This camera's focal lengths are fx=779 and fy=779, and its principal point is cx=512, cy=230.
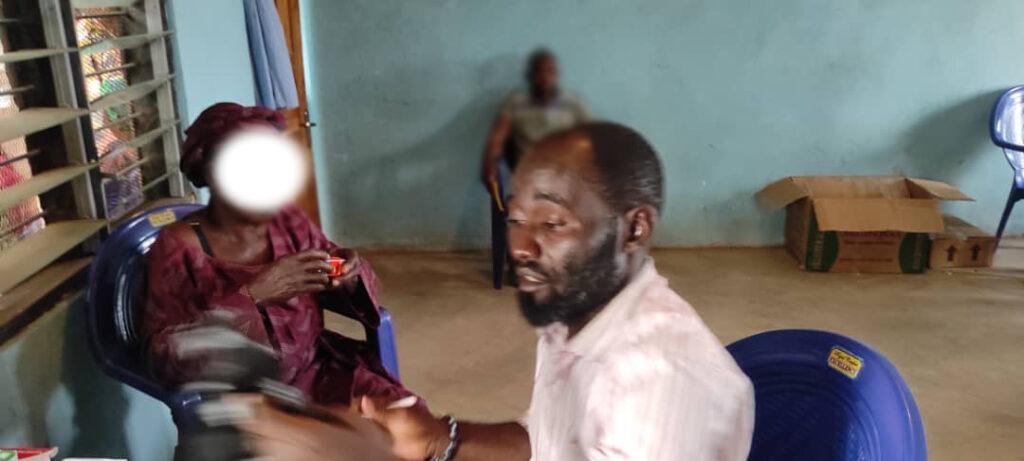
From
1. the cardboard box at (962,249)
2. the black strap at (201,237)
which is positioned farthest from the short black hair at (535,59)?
the cardboard box at (962,249)

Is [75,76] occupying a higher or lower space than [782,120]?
higher

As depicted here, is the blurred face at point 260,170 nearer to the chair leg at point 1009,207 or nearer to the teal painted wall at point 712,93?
the teal painted wall at point 712,93

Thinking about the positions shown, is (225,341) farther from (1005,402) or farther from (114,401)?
(1005,402)

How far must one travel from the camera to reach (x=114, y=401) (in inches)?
67.1

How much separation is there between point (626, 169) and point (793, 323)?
101 inches

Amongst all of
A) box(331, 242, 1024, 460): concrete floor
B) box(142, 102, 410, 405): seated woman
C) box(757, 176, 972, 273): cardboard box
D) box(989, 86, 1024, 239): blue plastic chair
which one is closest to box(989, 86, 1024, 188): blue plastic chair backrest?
box(989, 86, 1024, 239): blue plastic chair

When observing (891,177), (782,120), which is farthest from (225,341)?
(891,177)

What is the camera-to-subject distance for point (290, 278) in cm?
142

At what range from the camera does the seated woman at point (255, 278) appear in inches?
53.4

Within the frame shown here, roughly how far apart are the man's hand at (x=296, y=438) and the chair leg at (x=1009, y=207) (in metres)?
3.75

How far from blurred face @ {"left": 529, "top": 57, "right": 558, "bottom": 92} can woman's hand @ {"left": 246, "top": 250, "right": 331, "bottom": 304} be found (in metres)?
0.87

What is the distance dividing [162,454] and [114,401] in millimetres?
250

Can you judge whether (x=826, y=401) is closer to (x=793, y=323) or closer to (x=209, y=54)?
(x=209, y=54)

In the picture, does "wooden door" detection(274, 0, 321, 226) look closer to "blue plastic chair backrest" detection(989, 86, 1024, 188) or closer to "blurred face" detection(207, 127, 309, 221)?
"blurred face" detection(207, 127, 309, 221)
